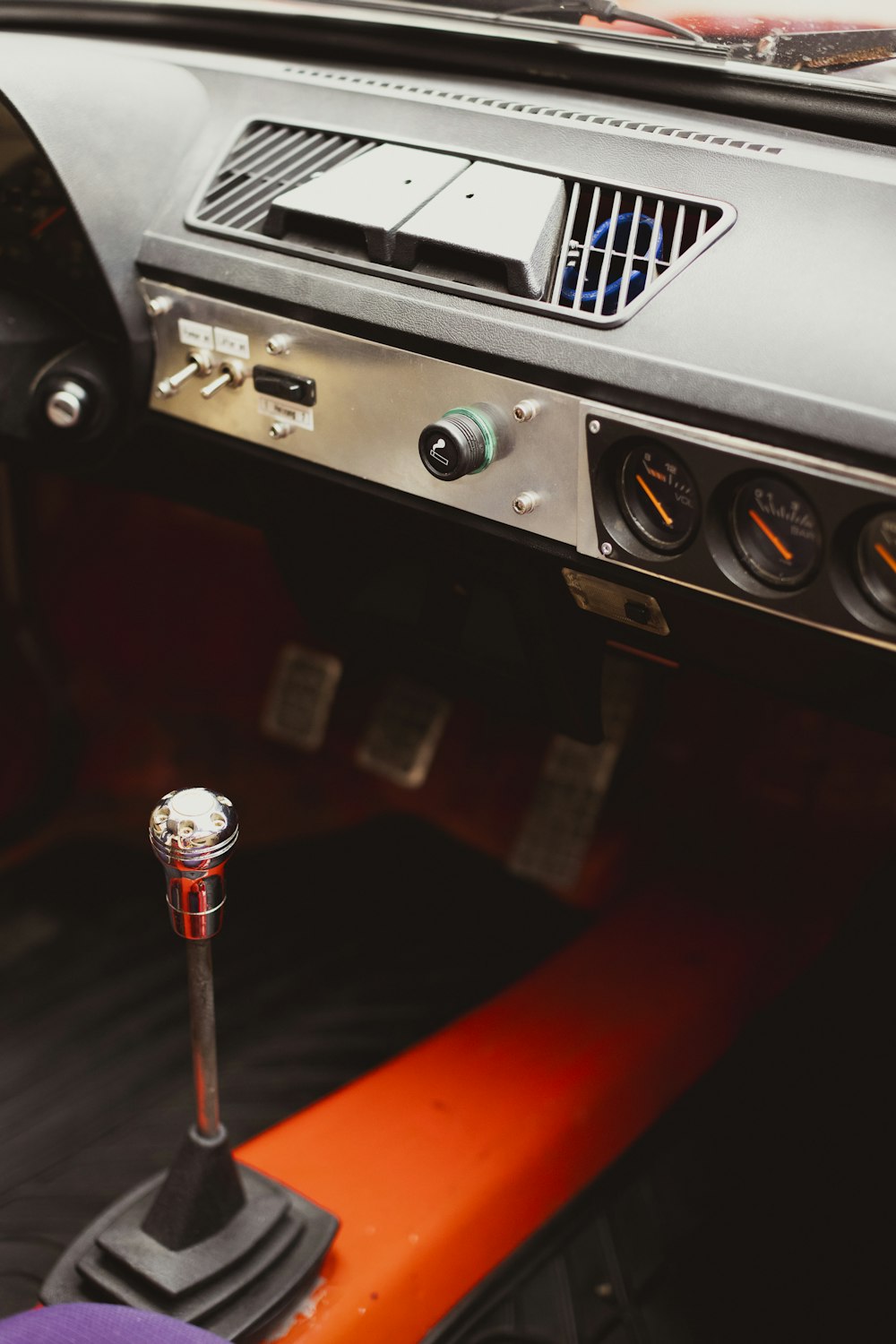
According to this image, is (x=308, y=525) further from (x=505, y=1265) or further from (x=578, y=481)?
(x=505, y=1265)

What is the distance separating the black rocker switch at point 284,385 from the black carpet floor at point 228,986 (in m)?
0.87

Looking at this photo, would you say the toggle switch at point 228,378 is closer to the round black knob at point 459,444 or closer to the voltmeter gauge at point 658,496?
the round black knob at point 459,444

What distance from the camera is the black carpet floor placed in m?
1.47

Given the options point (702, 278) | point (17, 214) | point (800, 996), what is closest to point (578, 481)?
point (702, 278)

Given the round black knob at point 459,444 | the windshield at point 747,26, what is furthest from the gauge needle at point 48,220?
A: the round black knob at point 459,444

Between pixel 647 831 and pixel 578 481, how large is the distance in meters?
1.02

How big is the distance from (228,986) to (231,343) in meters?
0.93

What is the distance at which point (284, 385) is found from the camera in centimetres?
121

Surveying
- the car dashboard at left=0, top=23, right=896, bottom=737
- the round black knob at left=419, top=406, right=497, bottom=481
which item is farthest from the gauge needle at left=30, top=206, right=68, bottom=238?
the round black knob at left=419, top=406, right=497, bottom=481

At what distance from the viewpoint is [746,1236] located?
140 centimetres

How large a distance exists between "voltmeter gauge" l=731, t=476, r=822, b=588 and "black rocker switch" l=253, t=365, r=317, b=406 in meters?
0.44

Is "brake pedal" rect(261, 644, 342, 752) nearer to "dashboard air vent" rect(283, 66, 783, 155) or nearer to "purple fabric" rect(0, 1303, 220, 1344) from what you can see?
"dashboard air vent" rect(283, 66, 783, 155)

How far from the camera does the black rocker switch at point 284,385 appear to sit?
120 cm

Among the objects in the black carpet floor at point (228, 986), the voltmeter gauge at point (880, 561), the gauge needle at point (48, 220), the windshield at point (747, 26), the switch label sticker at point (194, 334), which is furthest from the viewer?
the black carpet floor at point (228, 986)
